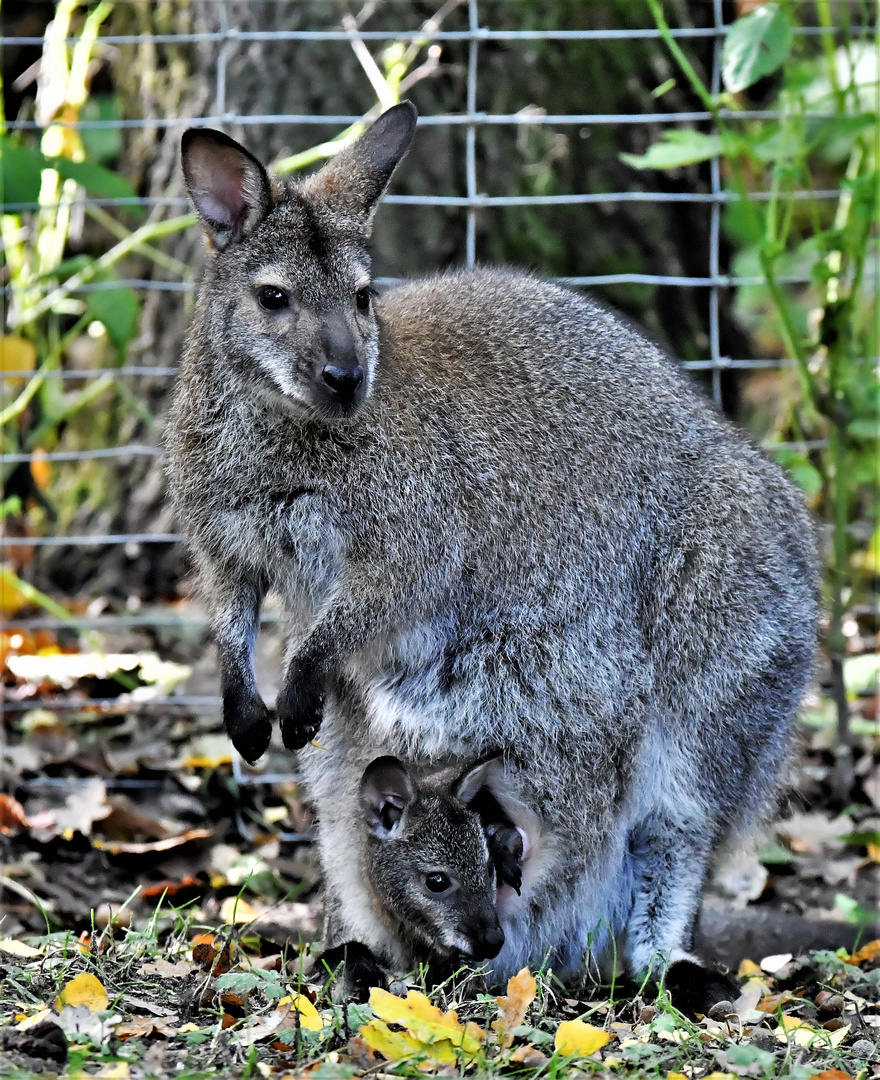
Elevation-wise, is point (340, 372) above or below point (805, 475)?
above

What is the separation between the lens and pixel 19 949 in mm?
3914

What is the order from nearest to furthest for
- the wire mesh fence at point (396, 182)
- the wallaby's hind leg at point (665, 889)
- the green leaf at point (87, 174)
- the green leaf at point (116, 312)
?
the wallaby's hind leg at point (665, 889) → the green leaf at point (87, 174) → the green leaf at point (116, 312) → the wire mesh fence at point (396, 182)

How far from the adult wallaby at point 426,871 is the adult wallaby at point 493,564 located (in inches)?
4.7

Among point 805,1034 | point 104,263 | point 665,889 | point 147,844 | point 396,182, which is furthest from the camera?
point 396,182

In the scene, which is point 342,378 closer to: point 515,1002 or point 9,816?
point 515,1002

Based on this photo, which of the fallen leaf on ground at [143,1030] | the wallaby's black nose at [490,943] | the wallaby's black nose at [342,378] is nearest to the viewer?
the fallen leaf on ground at [143,1030]

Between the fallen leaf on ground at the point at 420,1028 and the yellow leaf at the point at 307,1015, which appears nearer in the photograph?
the fallen leaf on ground at the point at 420,1028

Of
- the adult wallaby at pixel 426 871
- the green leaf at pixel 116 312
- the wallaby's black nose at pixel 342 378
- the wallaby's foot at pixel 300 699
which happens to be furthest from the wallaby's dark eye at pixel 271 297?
the green leaf at pixel 116 312

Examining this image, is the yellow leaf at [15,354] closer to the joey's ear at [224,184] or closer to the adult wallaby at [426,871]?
the joey's ear at [224,184]

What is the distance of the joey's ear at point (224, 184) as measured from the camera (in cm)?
387

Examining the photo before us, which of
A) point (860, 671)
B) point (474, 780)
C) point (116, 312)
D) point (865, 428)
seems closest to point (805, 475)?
point (865, 428)

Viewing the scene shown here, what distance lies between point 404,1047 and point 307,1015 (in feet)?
1.12

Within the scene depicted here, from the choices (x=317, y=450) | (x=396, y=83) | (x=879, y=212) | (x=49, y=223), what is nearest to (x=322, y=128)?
(x=396, y=83)

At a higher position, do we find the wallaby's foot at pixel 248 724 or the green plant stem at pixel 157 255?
the green plant stem at pixel 157 255
